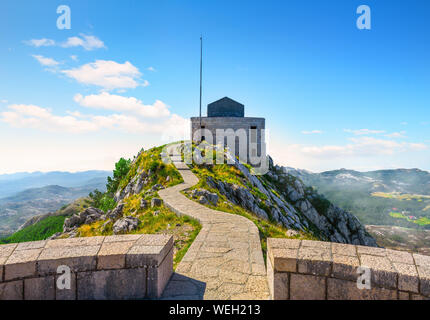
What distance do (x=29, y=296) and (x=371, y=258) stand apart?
466cm

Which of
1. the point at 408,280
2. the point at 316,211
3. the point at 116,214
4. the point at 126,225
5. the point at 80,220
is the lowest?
the point at 316,211

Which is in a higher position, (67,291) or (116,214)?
(67,291)

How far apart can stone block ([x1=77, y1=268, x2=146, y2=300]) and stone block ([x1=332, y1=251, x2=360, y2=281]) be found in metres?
2.65

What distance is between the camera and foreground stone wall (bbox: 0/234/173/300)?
3461mm

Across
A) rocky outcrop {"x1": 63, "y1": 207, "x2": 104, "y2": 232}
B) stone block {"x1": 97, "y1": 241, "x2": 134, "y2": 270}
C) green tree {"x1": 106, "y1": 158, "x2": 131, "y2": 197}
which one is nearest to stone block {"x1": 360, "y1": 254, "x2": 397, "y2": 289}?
stone block {"x1": 97, "y1": 241, "x2": 134, "y2": 270}

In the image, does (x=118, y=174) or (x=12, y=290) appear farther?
(x=118, y=174)

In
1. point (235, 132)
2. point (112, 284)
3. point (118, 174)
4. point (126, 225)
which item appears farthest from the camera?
point (235, 132)

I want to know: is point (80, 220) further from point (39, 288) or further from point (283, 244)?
point (283, 244)

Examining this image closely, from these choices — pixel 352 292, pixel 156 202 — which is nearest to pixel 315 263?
pixel 352 292

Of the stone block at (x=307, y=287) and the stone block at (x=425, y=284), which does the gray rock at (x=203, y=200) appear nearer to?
the stone block at (x=307, y=287)

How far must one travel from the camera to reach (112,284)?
366cm

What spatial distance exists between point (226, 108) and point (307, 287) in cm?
3625
